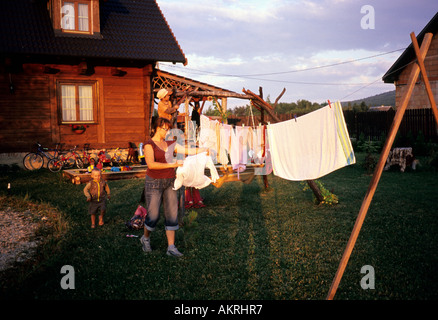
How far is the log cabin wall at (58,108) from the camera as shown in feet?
40.7

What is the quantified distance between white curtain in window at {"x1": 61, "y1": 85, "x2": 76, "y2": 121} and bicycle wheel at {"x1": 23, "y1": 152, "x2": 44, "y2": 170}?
1691mm

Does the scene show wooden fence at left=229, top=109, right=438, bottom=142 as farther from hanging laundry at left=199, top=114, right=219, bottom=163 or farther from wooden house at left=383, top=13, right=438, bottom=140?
hanging laundry at left=199, top=114, right=219, bottom=163

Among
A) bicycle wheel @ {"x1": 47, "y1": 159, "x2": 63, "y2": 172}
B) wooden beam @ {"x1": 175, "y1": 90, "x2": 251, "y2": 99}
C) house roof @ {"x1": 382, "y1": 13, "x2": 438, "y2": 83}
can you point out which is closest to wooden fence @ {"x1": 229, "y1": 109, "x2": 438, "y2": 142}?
house roof @ {"x1": 382, "y1": 13, "x2": 438, "y2": 83}

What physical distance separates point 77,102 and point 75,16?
3.24 metres

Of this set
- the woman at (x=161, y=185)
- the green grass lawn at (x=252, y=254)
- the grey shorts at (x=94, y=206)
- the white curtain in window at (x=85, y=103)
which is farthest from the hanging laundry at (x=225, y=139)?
the white curtain in window at (x=85, y=103)

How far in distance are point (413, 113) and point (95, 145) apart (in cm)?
1348

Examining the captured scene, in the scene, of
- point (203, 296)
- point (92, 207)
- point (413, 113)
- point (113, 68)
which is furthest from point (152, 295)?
point (413, 113)

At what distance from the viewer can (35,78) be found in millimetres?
12688

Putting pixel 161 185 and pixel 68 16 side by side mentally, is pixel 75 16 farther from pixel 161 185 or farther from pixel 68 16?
pixel 161 185

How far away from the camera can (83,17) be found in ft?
44.4

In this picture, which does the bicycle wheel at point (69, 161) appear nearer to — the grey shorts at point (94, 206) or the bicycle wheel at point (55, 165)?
the bicycle wheel at point (55, 165)

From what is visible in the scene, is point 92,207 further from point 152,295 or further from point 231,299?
point 231,299

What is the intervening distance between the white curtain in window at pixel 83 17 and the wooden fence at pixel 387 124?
283 inches

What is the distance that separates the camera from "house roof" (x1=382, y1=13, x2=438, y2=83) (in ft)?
49.0
